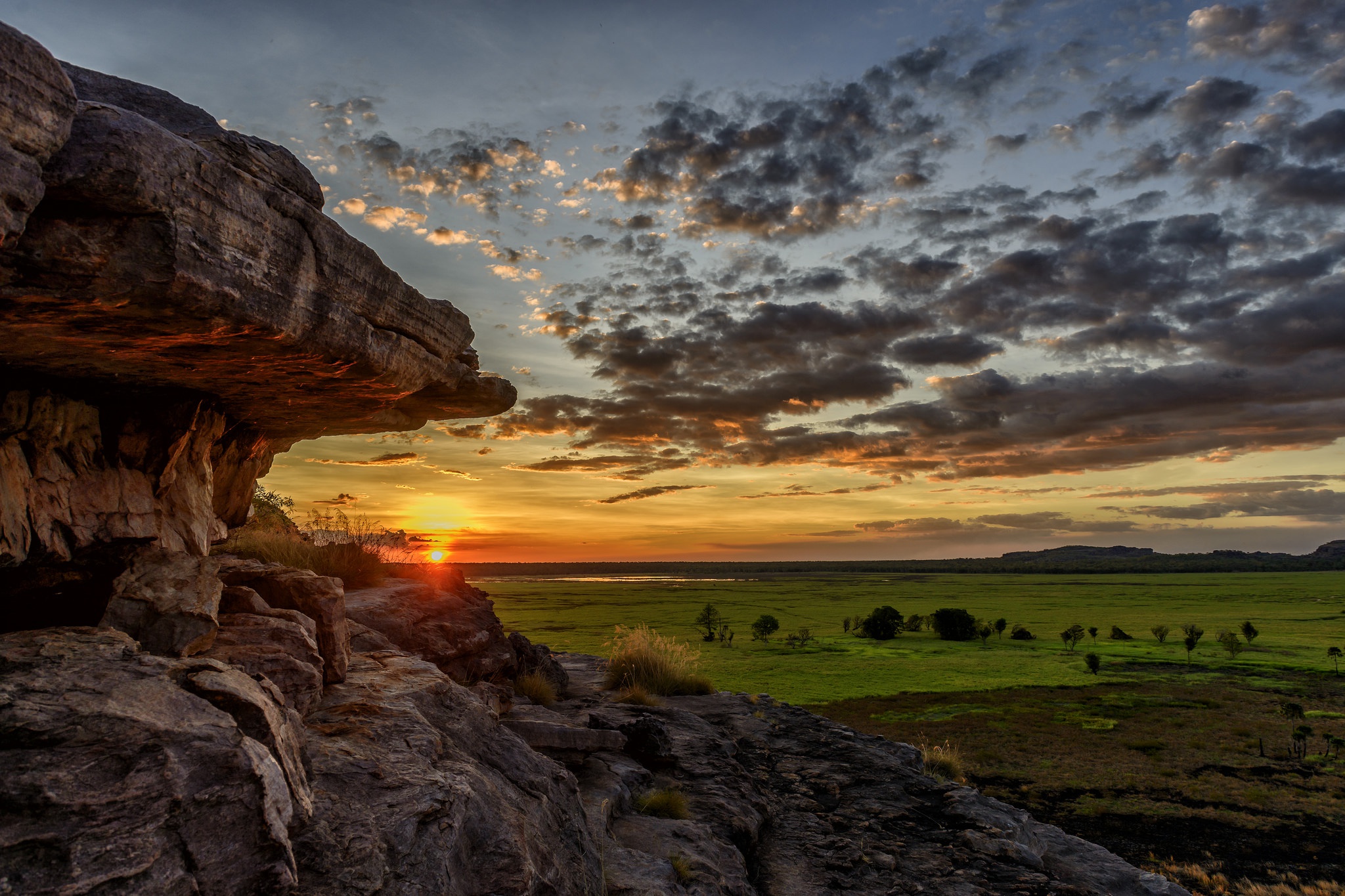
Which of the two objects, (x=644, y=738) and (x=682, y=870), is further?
(x=644, y=738)

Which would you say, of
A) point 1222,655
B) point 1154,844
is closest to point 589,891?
point 1154,844

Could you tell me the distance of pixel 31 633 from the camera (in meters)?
5.22

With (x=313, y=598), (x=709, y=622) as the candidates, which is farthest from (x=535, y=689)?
(x=709, y=622)

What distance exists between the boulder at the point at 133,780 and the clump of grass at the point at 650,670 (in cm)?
1312

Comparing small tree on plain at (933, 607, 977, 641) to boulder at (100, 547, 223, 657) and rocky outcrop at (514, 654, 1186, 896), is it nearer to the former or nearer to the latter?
rocky outcrop at (514, 654, 1186, 896)

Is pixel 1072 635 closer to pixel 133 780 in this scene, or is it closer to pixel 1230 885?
pixel 1230 885

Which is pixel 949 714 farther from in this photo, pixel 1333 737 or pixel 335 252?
pixel 335 252

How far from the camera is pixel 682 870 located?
818cm

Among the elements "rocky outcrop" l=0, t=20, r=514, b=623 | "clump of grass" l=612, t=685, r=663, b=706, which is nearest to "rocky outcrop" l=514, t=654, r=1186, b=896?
"clump of grass" l=612, t=685, r=663, b=706

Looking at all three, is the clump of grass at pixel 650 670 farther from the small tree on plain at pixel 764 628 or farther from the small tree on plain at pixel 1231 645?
the small tree on plain at pixel 1231 645

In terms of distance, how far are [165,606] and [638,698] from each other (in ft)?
36.1

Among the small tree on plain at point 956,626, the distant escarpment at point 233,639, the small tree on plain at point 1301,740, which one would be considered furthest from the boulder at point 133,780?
the small tree on plain at point 956,626

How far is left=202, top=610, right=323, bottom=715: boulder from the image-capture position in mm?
6605

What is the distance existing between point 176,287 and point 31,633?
293cm
